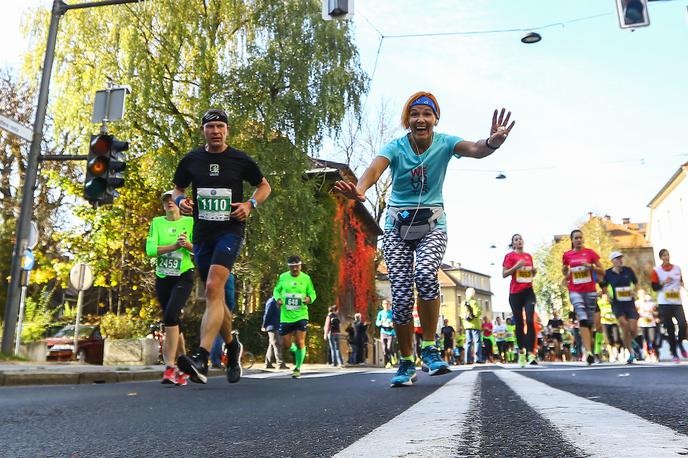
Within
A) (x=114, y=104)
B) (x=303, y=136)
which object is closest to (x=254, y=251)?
(x=303, y=136)

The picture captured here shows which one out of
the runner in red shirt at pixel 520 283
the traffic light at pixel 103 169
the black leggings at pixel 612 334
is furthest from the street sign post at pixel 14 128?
the black leggings at pixel 612 334

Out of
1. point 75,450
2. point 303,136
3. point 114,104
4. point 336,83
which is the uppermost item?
point 336,83

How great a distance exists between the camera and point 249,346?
2155 cm

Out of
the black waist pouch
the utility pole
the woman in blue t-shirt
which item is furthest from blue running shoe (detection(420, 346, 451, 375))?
the utility pole

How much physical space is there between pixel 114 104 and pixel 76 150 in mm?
7649

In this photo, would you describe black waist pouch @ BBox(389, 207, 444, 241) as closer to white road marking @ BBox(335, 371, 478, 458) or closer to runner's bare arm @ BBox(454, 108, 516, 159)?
runner's bare arm @ BBox(454, 108, 516, 159)

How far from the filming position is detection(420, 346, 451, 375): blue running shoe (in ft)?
16.0

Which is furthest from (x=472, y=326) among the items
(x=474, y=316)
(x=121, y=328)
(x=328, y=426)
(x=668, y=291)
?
(x=328, y=426)

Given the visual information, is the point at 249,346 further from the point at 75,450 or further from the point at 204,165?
the point at 75,450

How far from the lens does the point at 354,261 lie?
111 ft

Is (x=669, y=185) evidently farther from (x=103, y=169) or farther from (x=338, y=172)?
(x=103, y=169)

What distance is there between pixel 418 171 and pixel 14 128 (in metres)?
7.51

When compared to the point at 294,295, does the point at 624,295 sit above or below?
above

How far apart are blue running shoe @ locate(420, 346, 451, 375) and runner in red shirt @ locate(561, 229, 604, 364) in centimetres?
612
